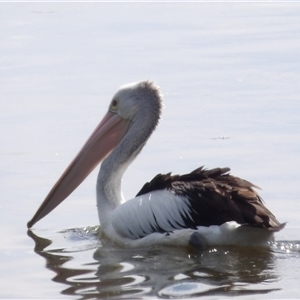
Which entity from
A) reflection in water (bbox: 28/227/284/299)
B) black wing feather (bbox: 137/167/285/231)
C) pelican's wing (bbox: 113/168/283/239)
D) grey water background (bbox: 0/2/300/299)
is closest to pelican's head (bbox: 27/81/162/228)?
grey water background (bbox: 0/2/300/299)

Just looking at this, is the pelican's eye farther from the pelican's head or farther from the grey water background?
the grey water background

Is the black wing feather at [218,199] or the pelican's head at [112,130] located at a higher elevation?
the pelican's head at [112,130]

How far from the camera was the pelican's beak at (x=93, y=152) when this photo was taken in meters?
8.38

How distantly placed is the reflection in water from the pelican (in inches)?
5.0

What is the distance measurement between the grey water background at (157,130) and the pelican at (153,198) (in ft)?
0.49

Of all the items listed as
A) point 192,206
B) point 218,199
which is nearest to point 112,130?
point 192,206

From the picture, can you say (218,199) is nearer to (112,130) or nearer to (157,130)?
(112,130)

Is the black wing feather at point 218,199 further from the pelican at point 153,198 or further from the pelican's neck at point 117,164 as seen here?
the pelican's neck at point 117,164

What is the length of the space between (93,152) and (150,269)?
1.83 metres

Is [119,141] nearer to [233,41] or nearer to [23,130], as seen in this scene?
[23,130]

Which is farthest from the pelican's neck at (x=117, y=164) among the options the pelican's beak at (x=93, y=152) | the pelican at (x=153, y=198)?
the pelican's beak at (x=93, y=152)

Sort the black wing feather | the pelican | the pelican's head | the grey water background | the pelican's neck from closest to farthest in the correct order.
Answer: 1. the grey water background
2. the black wing feather
3. the pelican
4. the pelican's neck
5. the pelican's head

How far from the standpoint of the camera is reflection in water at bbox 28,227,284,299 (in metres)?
6.40

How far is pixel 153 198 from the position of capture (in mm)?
7500
